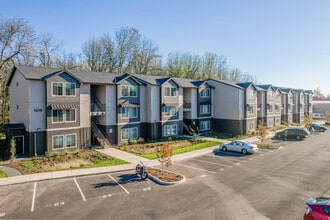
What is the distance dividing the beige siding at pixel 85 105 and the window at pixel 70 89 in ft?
3.56

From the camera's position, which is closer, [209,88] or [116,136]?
[116,136]

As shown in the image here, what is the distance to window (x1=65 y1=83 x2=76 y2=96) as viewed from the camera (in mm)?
27891

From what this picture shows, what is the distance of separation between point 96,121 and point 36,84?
921 centimetres

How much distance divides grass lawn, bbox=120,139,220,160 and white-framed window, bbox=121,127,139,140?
232 cm

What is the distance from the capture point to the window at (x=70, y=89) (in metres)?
27.9

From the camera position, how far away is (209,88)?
44719mm

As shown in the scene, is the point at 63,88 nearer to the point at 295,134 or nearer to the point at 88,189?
the point at 88,189

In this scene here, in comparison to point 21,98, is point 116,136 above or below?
below

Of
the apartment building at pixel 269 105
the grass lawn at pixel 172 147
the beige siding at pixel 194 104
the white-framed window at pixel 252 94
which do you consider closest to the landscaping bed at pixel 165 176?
the grass lawn at pixel 172 147

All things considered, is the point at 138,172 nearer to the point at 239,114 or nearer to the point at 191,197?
the point at 191,197

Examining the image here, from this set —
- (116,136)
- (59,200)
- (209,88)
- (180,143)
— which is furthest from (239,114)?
(59,200)

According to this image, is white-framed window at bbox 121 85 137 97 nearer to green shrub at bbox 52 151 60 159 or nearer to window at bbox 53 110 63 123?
window at bbox 53 110 63 123

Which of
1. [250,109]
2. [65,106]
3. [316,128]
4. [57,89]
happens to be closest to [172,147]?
[65,106]

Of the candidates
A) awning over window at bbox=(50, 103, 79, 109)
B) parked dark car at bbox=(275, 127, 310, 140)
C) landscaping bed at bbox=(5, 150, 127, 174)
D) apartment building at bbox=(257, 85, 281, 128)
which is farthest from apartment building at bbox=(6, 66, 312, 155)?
parked dark car at bbox=(275, 127, 310, 140)
